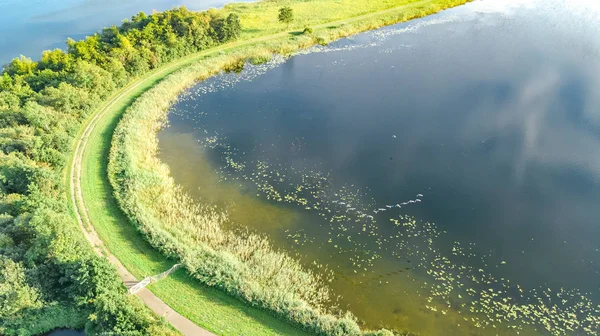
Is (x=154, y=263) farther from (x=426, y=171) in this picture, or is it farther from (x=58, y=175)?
(x=426, y=171)

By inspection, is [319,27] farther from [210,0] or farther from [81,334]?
[81,334]

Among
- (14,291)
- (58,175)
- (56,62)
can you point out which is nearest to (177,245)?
(14,291)

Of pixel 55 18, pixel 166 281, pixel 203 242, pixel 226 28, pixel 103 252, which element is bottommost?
pixel 166 281

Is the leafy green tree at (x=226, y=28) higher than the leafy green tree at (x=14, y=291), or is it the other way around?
the leafy green tree at (x=226, y=28)

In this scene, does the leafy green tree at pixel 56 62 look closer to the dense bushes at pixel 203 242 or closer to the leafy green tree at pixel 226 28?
the dense bushes at pixel 203 242

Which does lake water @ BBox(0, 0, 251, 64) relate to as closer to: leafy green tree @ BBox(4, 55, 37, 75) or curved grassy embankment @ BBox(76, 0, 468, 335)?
leafy green tree @ BBox(4, 55, 37, 75)

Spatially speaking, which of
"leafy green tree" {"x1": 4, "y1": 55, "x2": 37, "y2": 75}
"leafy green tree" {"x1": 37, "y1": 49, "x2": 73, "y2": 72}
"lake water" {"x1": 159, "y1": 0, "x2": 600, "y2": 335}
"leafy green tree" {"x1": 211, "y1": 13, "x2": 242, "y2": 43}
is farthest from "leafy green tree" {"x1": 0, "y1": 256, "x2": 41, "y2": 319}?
"leafy green tree" {"x1": 211, "y1": 13, "x2": 242, "y2": 43}

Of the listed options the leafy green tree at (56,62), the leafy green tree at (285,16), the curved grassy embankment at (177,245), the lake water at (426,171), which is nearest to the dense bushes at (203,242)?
the curved grassy embankment at (177,245)
